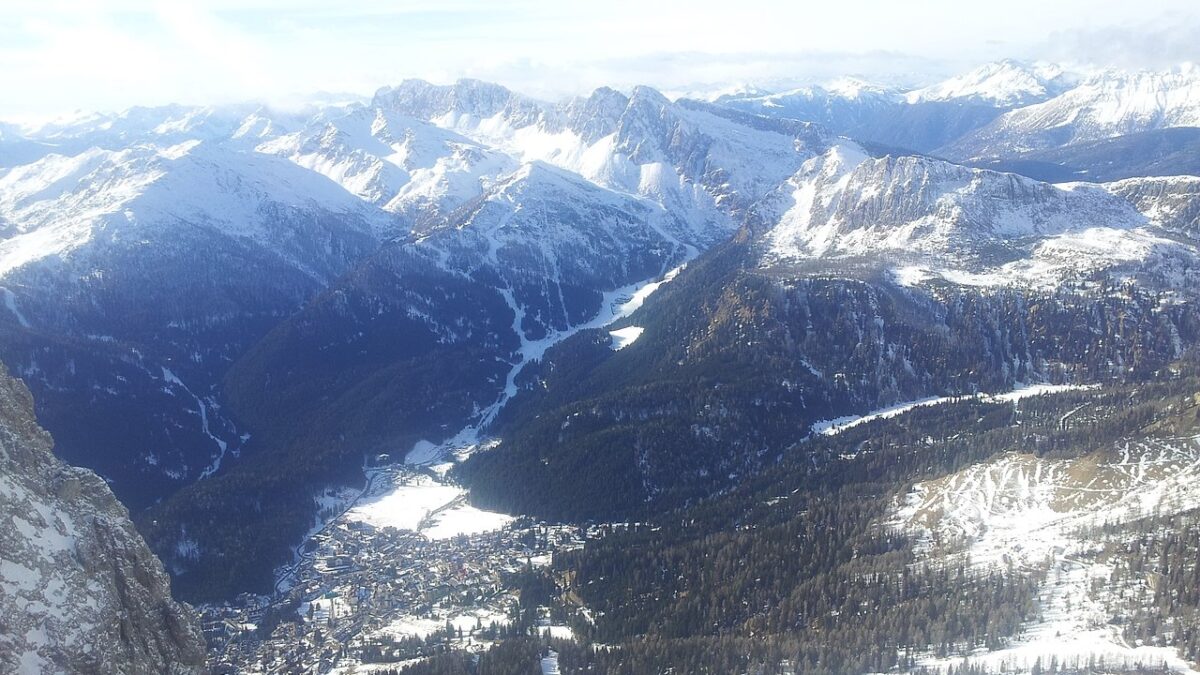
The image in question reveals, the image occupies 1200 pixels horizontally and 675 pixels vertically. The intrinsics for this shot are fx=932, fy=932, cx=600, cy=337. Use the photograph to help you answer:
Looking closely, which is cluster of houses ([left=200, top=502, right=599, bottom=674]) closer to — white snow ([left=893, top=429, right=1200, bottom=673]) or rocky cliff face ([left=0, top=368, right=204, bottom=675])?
white snow ([left=893, top=429, right=1200, bottom=673])

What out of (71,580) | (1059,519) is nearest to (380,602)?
(71,580)

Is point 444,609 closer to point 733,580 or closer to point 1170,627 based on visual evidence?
point 733,580

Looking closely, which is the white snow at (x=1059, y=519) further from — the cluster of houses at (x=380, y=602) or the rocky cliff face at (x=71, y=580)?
the rocky cliff face at (x=71, y=580)

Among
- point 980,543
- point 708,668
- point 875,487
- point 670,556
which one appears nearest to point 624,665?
point 708,668

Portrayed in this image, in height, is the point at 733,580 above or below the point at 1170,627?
below

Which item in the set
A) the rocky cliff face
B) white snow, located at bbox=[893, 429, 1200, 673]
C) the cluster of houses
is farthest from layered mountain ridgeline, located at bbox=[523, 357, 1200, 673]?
the rocky cliff face

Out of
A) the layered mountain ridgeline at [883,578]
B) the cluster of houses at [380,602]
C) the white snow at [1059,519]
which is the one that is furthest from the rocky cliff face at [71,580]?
the white snow at [1059,519]

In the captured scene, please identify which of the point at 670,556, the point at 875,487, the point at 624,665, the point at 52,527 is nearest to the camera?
the point at 52,527
